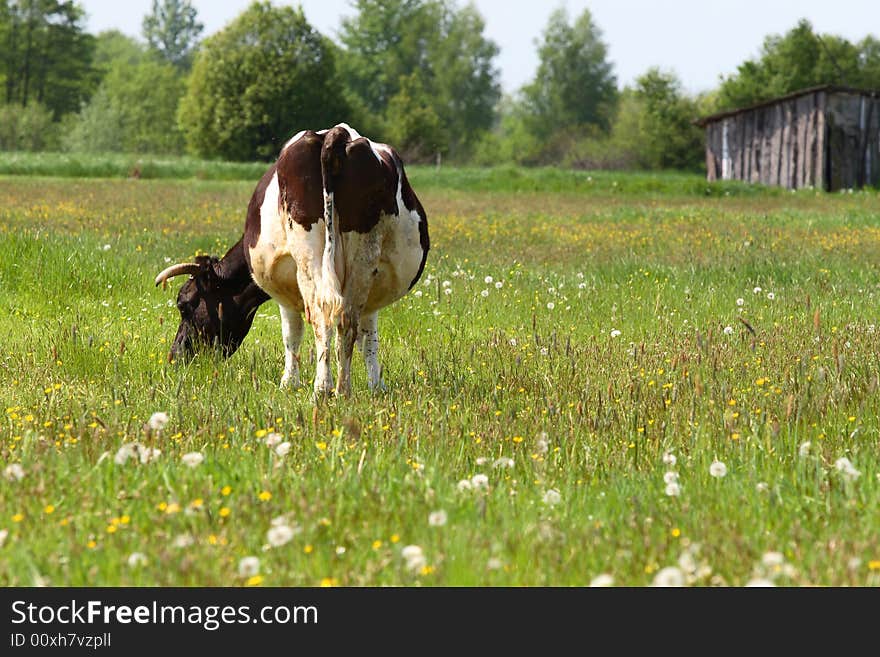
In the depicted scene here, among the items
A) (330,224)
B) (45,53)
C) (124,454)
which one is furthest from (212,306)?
(45,53)

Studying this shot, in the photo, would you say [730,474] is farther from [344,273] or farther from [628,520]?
[344,273]

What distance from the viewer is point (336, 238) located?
643 cm

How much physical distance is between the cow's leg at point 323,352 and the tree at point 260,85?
2413 inches

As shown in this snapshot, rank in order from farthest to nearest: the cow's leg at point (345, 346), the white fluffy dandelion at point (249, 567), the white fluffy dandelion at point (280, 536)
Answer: the cow's leg at point (345, 346)
the white fluffy dandelion at point (280, 536)
the white fluffy dandelion at point (249, 567)

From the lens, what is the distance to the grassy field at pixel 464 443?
3438 millimetres

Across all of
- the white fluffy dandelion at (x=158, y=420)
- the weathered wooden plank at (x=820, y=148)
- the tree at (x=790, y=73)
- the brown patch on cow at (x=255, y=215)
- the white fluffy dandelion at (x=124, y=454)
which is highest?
the tree at (x=790, y=73)

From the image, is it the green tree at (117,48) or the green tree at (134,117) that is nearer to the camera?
the green tree at (134,117)

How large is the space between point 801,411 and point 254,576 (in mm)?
3242

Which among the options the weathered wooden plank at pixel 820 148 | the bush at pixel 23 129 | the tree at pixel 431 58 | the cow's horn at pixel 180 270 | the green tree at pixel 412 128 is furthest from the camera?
the tree at pixel 431 58

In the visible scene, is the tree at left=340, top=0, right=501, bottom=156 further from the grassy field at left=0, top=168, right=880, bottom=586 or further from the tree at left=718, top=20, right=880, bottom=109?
the grassy field at left=0, top=168, right=880, bottom=586


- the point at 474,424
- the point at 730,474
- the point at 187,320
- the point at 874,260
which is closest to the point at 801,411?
the point at 730,474

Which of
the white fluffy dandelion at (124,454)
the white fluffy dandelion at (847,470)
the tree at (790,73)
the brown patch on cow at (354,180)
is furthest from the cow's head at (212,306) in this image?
the tree at (790,73)

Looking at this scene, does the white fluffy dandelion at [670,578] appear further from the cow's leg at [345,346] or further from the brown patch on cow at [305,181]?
the brown patch on cow at [305,181]

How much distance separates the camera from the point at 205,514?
3.76 meters
